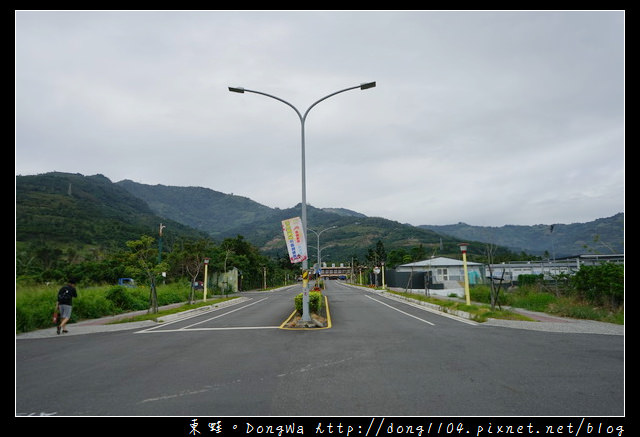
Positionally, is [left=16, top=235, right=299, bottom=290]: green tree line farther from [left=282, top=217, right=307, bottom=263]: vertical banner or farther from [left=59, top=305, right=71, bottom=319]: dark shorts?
[left=282, top=217, right=307, bottom=263]: vertical banner

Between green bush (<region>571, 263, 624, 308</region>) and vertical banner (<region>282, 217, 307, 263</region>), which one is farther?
green bush (<region>571, 263, 624, 308</region>)

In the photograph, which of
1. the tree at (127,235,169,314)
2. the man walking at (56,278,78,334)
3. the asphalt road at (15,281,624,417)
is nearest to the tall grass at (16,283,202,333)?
the man walking at (56,278,78,334)

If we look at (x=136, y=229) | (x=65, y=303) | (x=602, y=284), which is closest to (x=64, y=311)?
(x=65, y=303)

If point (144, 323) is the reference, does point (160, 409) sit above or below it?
above

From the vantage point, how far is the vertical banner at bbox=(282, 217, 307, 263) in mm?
13977

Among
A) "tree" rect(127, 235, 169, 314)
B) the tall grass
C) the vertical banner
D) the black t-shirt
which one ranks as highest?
the vertical banner

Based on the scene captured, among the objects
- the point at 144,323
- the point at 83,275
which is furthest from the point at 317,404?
the point at 83,275

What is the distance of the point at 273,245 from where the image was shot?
617ft

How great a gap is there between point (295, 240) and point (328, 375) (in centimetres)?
784

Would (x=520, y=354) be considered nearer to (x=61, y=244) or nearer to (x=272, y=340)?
(x=272, y=340)

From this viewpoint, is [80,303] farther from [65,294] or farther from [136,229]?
[136,229]

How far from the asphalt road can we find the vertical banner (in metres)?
3.27
